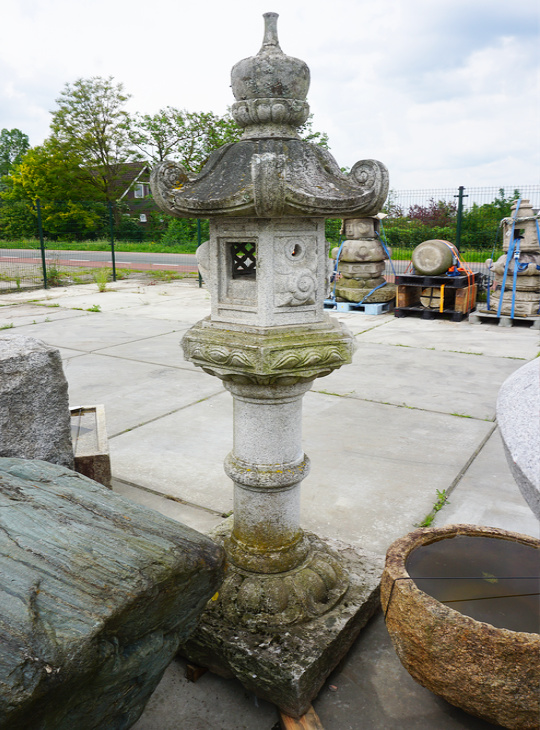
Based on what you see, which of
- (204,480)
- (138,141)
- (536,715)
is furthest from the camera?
(138,141)

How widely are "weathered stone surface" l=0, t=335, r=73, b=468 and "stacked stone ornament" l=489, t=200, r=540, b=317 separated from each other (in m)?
7.77

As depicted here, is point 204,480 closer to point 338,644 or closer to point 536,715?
point 338,644

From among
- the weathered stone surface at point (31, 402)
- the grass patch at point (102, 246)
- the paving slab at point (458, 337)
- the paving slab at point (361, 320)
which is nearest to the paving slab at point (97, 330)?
the paving slab at point (361, 320)

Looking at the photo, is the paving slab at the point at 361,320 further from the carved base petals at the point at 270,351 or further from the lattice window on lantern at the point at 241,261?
the carved base petals at the point at 270,351

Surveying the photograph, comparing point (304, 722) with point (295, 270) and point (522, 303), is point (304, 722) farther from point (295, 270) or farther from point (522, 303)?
point (522, 303)

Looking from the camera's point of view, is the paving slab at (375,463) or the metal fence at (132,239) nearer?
the paving slab at (375,463)

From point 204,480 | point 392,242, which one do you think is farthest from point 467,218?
point 204,480

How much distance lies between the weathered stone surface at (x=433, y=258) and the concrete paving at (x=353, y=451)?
52.3 inches

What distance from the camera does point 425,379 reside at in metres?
6.18

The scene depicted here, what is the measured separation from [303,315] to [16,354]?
1536mm

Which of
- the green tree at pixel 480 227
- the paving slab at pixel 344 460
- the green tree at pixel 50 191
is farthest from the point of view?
the green tree at pixel 50 191

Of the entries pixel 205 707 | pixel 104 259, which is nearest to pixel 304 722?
pixel 205 707

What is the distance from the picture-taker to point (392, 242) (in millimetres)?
19016

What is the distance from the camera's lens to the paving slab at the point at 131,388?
5.18 metres
